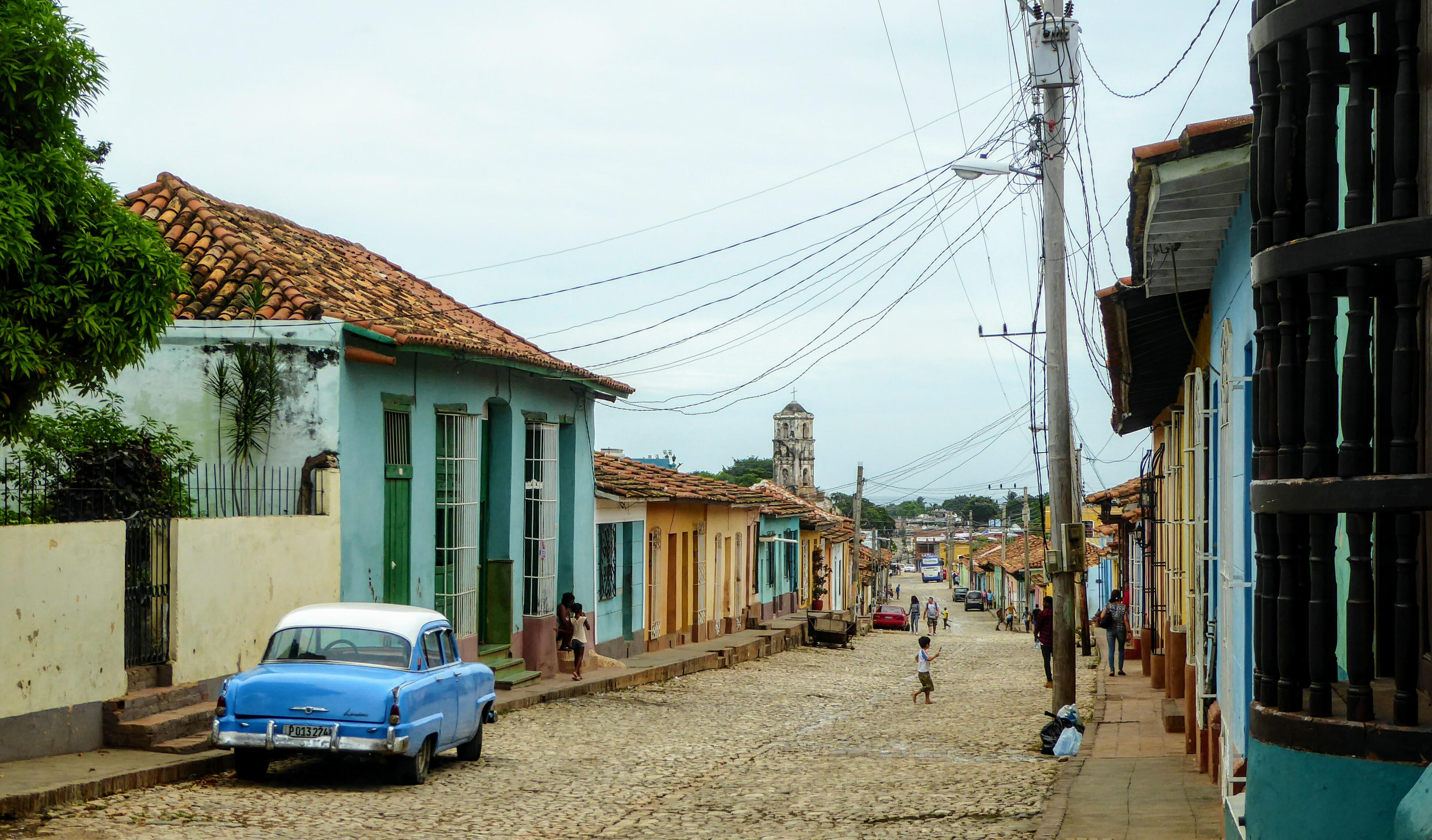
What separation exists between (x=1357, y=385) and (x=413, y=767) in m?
8.26

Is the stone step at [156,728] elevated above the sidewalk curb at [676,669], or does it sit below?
above

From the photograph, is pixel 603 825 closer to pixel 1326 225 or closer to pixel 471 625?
pixel 1326 225

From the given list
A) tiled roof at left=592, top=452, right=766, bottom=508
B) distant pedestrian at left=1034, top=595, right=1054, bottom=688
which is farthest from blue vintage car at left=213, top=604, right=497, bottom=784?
distant pedestrian at left=1034, top=595, right=1054, bottom=688

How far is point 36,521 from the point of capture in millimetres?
12195

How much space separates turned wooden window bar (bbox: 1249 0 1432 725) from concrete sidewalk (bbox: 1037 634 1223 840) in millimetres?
4473

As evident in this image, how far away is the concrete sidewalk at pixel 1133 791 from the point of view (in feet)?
29.8

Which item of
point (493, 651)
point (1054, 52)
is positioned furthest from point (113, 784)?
point (1054, 52)

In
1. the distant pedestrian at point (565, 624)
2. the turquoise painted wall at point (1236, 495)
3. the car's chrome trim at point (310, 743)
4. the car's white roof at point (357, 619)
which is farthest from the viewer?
the distant pedestrian at point (565, 624)

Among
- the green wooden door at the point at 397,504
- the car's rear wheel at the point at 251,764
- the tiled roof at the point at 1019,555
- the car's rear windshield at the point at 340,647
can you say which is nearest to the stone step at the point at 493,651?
the green wooden door at the point at 397,504

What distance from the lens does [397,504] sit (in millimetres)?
17125

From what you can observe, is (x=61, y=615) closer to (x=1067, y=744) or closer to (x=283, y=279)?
(x=283, y=279)

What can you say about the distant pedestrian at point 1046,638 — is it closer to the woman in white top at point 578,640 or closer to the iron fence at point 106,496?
the woman in white top at point 578,640

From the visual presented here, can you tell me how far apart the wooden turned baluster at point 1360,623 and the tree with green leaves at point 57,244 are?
23.9 feet

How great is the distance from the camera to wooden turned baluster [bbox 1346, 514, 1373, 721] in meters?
4.55
